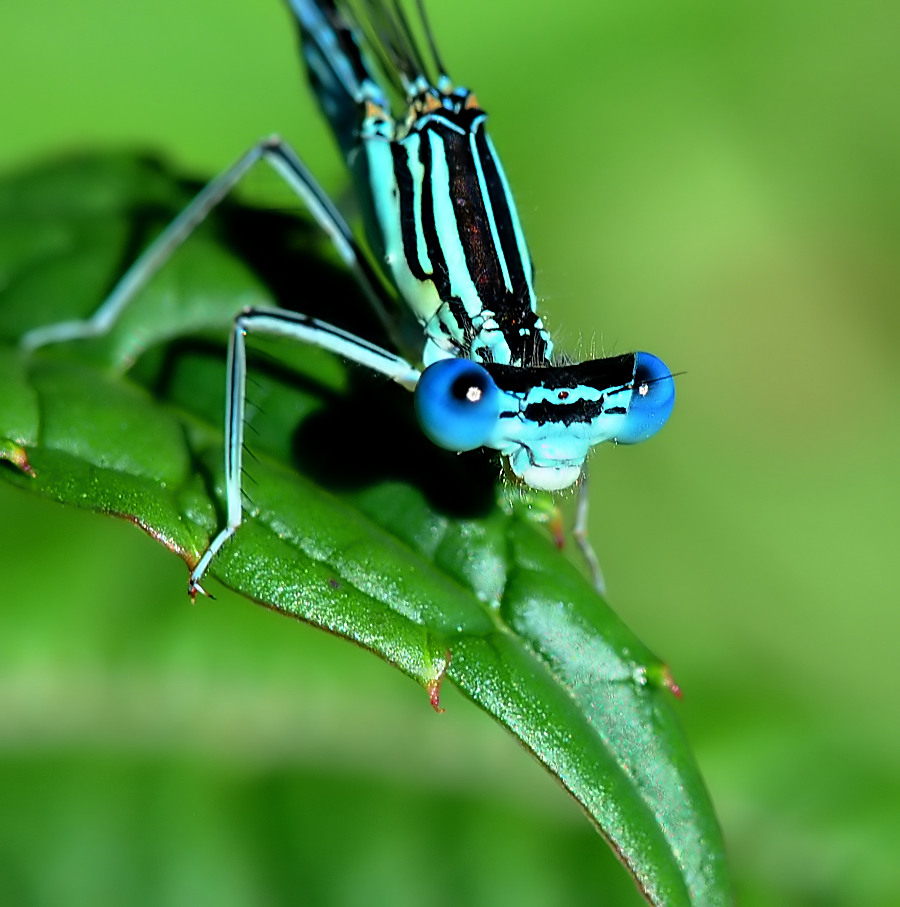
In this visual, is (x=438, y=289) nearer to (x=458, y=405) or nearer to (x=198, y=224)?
(x=458, y=405)

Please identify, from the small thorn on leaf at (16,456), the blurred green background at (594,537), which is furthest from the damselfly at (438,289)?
the small thorn on leaf at (16,456)

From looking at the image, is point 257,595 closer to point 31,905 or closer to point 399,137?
point 31,905

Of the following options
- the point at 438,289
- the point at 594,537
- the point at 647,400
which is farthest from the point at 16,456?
the point at 594,537

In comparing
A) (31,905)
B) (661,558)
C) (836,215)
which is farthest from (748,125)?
(31,905)

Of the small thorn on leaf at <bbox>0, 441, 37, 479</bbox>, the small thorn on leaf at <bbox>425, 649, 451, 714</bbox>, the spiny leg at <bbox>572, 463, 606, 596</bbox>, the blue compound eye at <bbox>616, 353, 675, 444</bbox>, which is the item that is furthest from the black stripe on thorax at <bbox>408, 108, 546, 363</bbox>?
the small thorn on leaf at <bbox>0, 441, 37, 479</bbox>

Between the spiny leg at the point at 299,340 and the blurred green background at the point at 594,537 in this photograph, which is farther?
the blurred green background at the point at 594,537

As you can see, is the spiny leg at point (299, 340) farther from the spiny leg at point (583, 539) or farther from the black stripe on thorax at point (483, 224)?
the spiny leg at point (583, 539)
